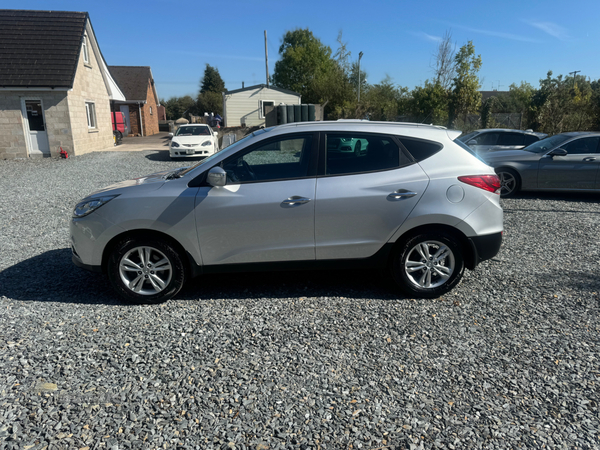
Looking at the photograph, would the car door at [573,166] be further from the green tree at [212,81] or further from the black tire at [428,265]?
the green tree at [212,81]

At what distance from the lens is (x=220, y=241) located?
4.34 meters

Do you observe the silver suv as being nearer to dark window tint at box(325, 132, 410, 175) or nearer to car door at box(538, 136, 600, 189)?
dark window tint at box(325, 132, 410, 175)

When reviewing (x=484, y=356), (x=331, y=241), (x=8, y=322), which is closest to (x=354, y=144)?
(x=331, y=241)

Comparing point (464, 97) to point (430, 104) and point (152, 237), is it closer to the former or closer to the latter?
point (430, 104)

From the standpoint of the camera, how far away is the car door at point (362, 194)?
432 centimetres

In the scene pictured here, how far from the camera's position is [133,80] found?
124 feet

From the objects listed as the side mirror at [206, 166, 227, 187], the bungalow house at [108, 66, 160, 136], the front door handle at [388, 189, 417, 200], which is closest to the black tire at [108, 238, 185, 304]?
the side mirror at [206, 166, 227, 187]

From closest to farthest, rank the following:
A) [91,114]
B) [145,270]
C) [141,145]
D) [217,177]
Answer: [217,177], [145,270], [91,114], [141,145]

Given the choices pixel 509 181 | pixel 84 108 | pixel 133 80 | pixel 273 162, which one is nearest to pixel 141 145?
pixel 84 108

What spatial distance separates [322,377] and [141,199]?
2.40 m

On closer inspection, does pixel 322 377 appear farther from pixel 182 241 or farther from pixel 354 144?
pixel 354 144

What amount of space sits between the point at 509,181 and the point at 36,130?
Result: 18.8 meters

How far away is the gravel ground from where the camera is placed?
2730 mm

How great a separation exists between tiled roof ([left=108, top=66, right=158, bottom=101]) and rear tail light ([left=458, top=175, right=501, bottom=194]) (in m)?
35.4
